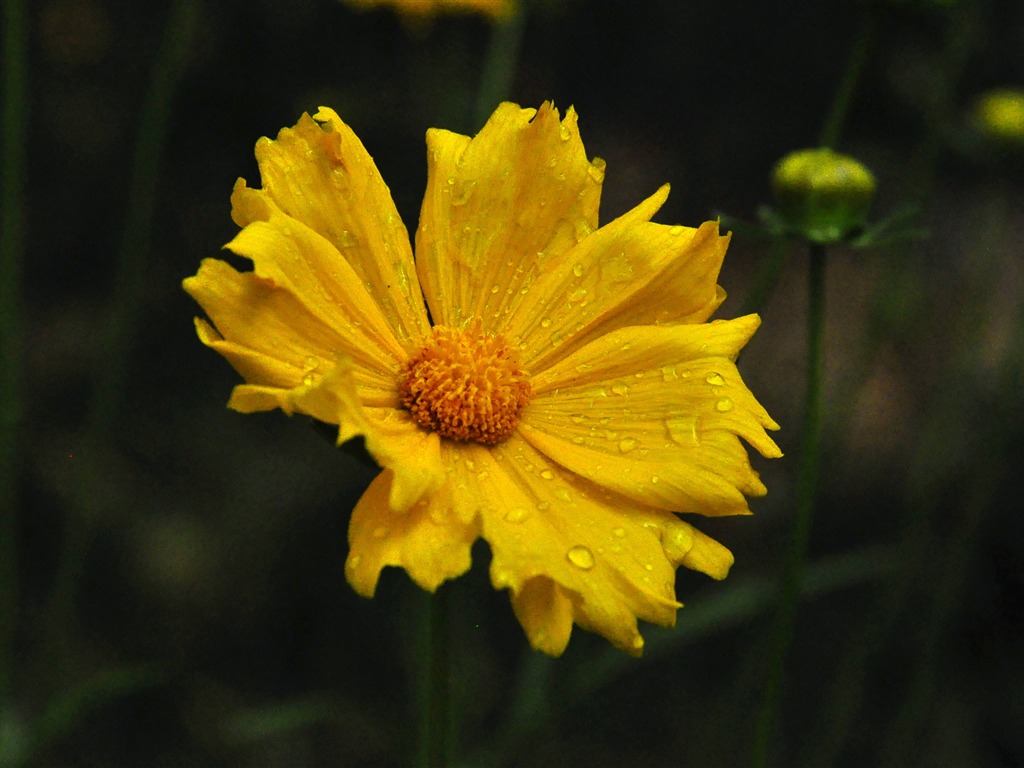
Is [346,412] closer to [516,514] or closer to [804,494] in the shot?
[516,514]

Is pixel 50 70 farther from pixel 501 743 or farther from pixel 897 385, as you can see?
pixel 897 385

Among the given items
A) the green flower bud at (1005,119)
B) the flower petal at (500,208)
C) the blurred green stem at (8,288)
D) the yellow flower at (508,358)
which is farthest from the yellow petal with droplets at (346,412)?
the green flower bud at (1005,119)

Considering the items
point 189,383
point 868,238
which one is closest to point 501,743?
point 868,238

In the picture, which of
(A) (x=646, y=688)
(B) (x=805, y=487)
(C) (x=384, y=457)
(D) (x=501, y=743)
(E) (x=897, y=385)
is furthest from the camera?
(E) (x=897, y=385)

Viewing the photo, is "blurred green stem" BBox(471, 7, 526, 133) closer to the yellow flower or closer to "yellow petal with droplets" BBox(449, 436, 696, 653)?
Answer: the yellow flower

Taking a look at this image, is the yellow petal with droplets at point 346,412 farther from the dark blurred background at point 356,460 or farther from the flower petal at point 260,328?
the dark blurred background at point 356,460

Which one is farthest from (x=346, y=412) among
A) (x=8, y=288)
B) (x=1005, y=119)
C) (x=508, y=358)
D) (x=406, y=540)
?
(x=1005, y=119)

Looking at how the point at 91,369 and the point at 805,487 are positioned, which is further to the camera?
the point at 91,369

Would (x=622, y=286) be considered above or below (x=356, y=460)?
above
